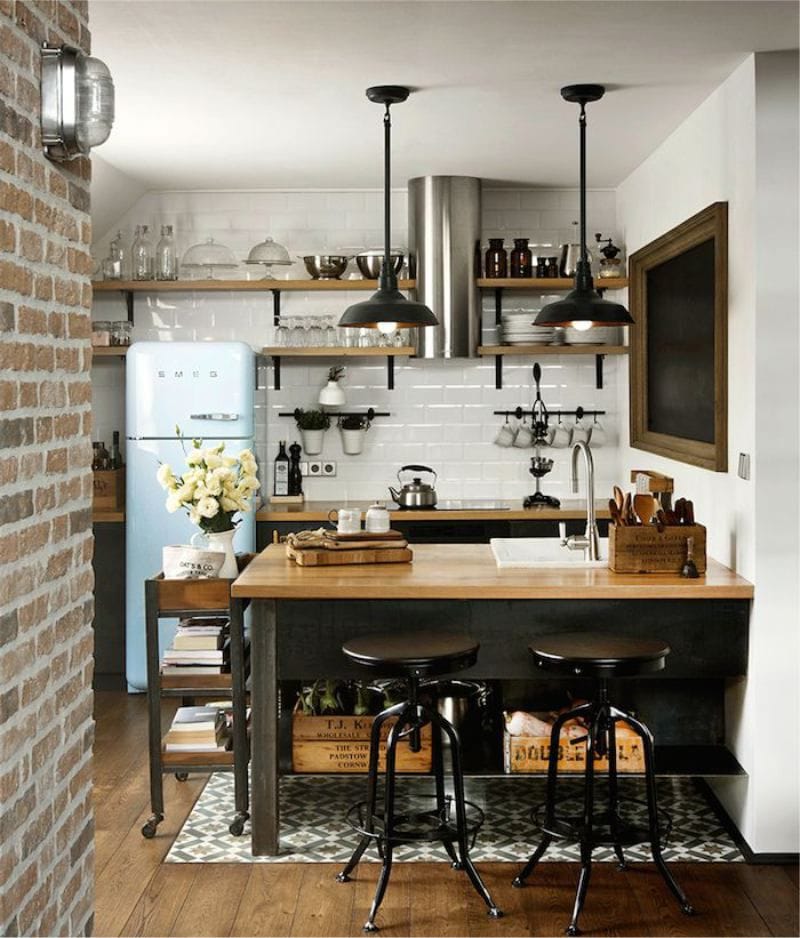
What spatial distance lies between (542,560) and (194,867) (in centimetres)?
170

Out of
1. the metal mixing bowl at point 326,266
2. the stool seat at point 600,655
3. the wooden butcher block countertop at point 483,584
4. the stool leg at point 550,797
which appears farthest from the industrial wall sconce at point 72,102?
the metal mixing bowl at point 326,266

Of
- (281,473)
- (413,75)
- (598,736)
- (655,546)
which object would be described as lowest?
(598,736)

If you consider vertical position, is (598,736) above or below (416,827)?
above

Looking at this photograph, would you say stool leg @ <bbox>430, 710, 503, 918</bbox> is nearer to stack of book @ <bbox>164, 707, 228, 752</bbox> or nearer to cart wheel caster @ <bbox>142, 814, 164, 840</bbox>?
stack of book @ <bbox>164, 707, 228, 752</bbox>

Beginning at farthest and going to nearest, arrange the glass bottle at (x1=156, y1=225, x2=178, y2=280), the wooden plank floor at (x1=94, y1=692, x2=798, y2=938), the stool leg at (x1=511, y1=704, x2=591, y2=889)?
the glass bottle at (x1=156, y1=225, x2=178, y2=280), the stool leg at (x1=511, y1=704, x2=591, y2=889), the wooden plank floor at (x1=94, y1=692, x2=798, y2=938)

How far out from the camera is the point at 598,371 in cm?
724

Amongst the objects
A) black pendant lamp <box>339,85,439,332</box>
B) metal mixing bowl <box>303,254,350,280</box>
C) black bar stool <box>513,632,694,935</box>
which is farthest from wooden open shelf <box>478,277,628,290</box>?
black bar stool <box>513,632,694,935</box>

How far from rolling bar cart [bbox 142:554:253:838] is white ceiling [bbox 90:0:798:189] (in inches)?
74.9

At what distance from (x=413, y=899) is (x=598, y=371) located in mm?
4004

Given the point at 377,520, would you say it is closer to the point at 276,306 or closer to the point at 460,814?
the point at 460,814

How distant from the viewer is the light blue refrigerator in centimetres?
656

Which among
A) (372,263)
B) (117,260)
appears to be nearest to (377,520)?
(372,263)

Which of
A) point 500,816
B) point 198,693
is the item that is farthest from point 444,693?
point 198,693

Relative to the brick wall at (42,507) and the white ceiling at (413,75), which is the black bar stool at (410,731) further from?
the white ceiling at (413,75)
